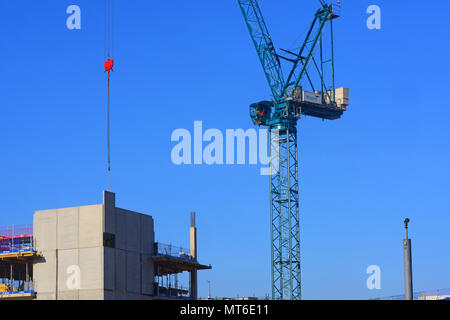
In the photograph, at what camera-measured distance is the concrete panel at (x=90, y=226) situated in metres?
86.5

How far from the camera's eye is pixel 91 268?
86.0 metres

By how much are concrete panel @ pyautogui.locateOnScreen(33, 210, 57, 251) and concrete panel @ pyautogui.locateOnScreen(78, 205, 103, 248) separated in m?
3.51

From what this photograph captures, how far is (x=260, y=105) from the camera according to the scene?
516 feet

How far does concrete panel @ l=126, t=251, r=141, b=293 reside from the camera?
295 feet

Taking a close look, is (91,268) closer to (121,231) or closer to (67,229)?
(67,229)

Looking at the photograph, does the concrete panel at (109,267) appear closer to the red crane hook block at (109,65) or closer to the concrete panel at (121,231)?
the concrete panel at (121,231)

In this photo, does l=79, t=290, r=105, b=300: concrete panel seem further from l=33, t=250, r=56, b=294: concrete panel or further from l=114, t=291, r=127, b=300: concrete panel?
l=33, t=250, r=56, b=294: concrete panel

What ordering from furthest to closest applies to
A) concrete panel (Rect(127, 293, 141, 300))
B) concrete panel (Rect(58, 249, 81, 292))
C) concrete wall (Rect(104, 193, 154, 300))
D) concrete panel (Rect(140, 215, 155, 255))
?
1. concrete panel (Rect(140, 215, 155, 255))
2. concrete panel (Rect(127, 293, 141, 300))
3. concrete wall (Rect(104, 193, 154, 300))
4. concrete panel (Rect(58, 249, 81, 292))

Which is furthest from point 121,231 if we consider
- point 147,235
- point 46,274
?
point 46,274

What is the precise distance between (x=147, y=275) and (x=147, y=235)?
198 inches

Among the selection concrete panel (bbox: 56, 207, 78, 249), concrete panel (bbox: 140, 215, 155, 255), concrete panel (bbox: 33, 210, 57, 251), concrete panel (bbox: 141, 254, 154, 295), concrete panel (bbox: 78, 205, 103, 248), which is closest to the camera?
concrete panel (bbox: 78, 205, 103, 248)

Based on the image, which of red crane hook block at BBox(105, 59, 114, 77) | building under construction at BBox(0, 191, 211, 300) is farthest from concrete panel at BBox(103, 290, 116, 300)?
red crane hook block at BBox(105, 59, 114, 77)
